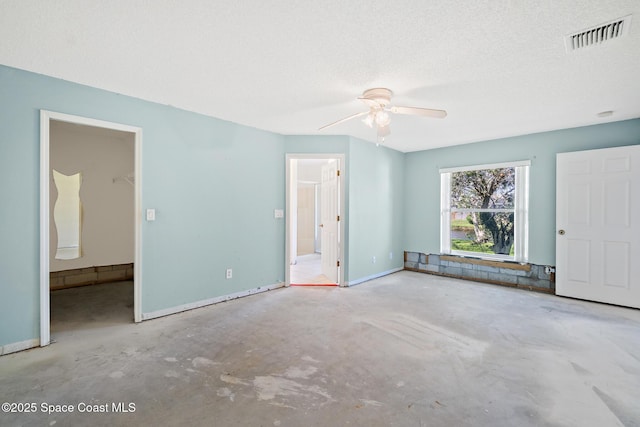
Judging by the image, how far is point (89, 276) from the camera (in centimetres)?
475

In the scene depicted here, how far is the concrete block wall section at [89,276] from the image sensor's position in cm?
445

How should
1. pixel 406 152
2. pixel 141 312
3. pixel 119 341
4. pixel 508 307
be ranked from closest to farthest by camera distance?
pixel 119 341 < pixel 141 312 < pixel 508 307 < pixel 406 152

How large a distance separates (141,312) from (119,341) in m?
0.49

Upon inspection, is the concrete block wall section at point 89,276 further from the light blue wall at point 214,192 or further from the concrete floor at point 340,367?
the light blue wall at point 214,192

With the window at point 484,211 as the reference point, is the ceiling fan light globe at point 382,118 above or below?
above

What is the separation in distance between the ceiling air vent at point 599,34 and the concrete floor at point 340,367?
238cm

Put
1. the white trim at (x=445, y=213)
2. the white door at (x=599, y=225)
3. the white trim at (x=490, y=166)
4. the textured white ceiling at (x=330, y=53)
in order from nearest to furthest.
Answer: the textured white ceiling at (x=330, y=53)
the white door at (x=599, y=225)
the white trim at (x=490, y=166)
the white trim at (x=445, y=213)

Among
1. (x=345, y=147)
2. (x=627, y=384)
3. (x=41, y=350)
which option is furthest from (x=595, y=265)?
(x=41, y=350)

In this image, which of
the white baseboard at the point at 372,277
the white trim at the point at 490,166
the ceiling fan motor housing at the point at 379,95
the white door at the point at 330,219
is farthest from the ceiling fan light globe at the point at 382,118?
the white trim at the point at 490,166

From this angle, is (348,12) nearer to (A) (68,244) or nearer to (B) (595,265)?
(B) (595,265)

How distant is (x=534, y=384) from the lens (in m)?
2.06

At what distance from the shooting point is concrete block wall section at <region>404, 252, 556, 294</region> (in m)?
4.45

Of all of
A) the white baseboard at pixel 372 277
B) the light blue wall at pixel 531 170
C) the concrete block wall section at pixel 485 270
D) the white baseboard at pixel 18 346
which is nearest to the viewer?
the white baseboard at pixel 18 346

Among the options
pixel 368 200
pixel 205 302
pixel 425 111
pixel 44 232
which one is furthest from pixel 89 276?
pixel 425 111
